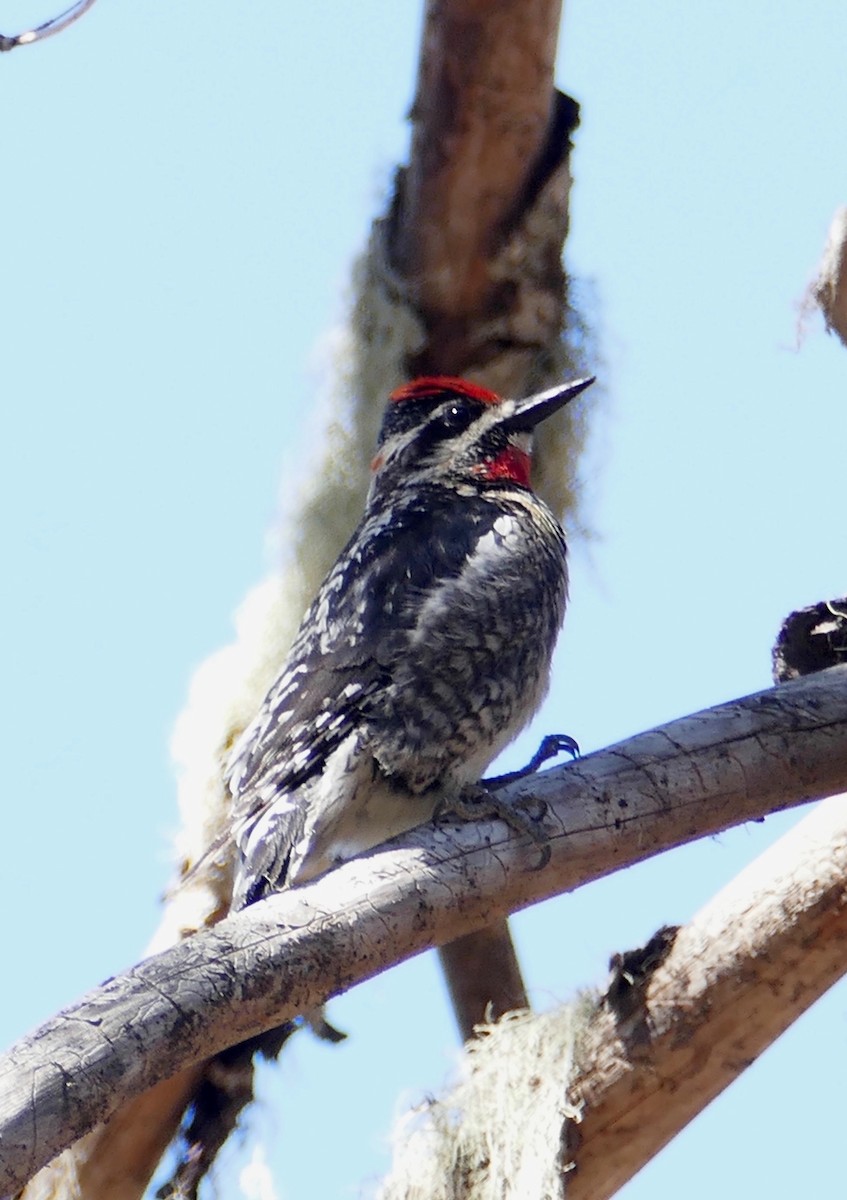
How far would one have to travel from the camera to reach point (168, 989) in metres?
1.95

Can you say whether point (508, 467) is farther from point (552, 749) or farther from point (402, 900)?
point (402, 900)

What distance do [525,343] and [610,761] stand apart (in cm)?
169

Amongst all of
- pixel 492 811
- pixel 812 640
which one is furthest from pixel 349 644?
pixel 812 640

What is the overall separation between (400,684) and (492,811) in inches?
19.1

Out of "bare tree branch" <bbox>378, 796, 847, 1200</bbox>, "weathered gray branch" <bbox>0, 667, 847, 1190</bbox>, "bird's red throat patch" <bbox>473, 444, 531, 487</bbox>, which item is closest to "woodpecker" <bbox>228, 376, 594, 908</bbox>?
"bird's red throat patch" <bbox>473, 444, 531, 487</bbox>

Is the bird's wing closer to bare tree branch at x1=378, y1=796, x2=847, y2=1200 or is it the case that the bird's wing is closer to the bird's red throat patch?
the bird's red throat patch

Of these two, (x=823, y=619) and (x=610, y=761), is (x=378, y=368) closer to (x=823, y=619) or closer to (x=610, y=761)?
(x=823, y=619)

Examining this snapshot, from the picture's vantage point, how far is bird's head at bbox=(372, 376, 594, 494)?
144 inches

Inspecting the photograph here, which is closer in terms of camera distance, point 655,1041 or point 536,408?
point 655,1041

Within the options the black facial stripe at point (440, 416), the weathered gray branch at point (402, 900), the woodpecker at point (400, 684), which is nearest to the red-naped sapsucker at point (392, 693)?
the woodpecker at point (400, 684)

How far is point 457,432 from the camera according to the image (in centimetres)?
368

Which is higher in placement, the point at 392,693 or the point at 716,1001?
the point at 392,693

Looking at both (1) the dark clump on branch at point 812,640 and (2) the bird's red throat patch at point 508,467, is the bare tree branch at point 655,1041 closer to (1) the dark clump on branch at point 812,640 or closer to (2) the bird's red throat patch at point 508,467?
(1) the dark clump on branch at point 812,640

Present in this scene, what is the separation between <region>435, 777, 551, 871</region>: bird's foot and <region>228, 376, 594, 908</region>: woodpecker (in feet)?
0.06
